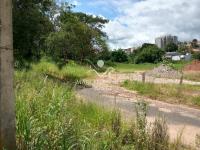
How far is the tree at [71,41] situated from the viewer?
36.3 meters

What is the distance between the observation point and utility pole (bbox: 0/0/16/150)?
4.54 metres

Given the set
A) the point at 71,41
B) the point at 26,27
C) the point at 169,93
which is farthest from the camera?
the point at 71,41

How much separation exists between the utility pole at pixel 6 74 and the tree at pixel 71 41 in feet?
95.8

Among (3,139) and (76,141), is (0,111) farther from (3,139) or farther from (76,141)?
(76,141)

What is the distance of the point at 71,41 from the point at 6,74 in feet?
110

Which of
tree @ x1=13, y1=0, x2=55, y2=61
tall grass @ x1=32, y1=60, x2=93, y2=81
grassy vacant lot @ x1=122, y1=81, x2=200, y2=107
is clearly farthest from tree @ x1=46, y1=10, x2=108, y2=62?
grassy vacant lot @ x1=122, y1=81, x2=200, y2=107

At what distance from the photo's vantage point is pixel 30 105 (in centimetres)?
666

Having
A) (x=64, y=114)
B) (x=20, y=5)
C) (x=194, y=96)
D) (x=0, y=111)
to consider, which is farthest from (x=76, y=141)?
(x=20, y=5)

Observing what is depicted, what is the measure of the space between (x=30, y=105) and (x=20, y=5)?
1617cm

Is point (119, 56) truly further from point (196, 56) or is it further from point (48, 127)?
point (48, 127)

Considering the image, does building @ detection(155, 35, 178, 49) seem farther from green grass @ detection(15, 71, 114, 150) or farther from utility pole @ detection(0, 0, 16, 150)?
utility pole @ detection(0, 0, 16, 150)

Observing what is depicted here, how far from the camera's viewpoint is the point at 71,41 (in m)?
38.0

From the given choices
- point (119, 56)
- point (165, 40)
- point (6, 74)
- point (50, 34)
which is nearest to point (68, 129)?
point (6, 74)

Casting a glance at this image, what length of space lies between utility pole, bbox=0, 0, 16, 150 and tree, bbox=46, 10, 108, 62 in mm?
29195
